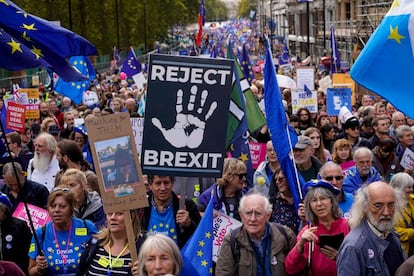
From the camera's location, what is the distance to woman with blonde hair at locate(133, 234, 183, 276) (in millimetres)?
5234

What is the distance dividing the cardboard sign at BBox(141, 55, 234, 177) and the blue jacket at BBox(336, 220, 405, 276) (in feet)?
4.09

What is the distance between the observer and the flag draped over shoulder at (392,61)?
5754 mm

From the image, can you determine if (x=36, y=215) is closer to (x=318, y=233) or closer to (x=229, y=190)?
(x=229, y=190)

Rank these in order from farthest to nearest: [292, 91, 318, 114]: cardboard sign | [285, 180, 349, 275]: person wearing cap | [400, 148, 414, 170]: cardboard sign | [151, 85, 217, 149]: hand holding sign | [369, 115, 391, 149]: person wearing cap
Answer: [292, 91, 318, 114]: cardboard sign
[369, 115, 391, 149]: person wearing cap
[400, 148, 414, 170]: cardboard sign
[151, 85, 217, 149]: hand holding sign
[285, 180, 349, 275]: person wearing cap

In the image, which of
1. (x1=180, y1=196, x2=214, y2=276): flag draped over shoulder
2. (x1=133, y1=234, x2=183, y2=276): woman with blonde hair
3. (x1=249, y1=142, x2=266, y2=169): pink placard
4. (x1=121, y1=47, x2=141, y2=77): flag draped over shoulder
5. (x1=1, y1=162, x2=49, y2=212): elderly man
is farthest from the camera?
(x1=121, y1=47, x2=141, y2=77): flag draped over shoulder

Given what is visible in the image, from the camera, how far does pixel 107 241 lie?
610 cm

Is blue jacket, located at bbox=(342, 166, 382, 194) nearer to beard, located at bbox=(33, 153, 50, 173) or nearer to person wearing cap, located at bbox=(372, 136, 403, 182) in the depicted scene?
person wearing cap, located at bbox=(372, 136, 403, 182)

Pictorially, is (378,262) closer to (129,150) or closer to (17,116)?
(129,150)

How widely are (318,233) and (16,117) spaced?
8.96 meters

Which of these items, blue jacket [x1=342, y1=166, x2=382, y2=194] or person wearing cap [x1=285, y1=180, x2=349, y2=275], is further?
blue jacket [x1=342, y1=166, x2=382, y2=194]

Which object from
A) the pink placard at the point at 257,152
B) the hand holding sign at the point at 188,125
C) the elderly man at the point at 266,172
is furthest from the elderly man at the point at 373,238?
the pink placard at the point at 257,152

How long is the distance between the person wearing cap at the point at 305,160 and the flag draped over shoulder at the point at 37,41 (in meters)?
2.23

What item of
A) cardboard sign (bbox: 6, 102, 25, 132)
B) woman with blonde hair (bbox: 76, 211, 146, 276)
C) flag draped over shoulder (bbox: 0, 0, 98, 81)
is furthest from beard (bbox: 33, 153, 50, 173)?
cardboard sign (bbox: 6, 102, 25, 132)

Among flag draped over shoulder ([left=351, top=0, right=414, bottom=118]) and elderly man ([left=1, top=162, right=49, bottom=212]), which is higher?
flag draped over shoulder ([left=351, top=0, right=414, bottom=118])
